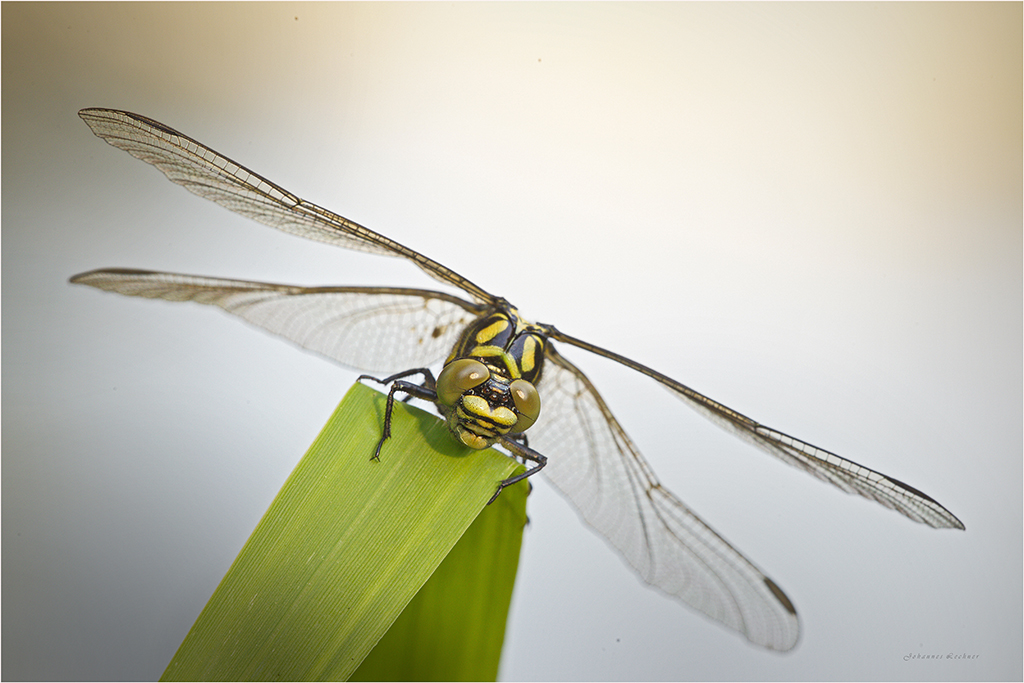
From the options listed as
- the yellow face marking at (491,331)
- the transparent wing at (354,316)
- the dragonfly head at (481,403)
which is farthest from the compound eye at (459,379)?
the transparent wing at (354,316)

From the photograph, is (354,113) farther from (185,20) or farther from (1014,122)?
(1014,122)

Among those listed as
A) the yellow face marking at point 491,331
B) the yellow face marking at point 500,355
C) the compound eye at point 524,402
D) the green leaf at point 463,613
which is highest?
the yellow face marking at point 491,331

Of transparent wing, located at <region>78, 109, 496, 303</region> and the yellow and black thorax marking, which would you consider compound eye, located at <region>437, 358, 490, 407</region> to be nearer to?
the yellow and black thorax marking

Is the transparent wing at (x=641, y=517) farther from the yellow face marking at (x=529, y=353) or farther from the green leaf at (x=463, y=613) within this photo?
the green leaf at (x=463, y=613)

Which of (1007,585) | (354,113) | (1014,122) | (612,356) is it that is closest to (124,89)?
(354,113)

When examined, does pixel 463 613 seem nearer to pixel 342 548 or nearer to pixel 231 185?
pixel 342 548

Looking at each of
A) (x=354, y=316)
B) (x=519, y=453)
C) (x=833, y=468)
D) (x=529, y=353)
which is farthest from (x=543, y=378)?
(x=833, y=468)

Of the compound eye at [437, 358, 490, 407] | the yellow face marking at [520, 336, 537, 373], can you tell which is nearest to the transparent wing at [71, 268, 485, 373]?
the yellow face marking at [520, 336, 537, 373]

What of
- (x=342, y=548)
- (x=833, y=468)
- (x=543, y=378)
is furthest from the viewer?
(x=543, y=378)
